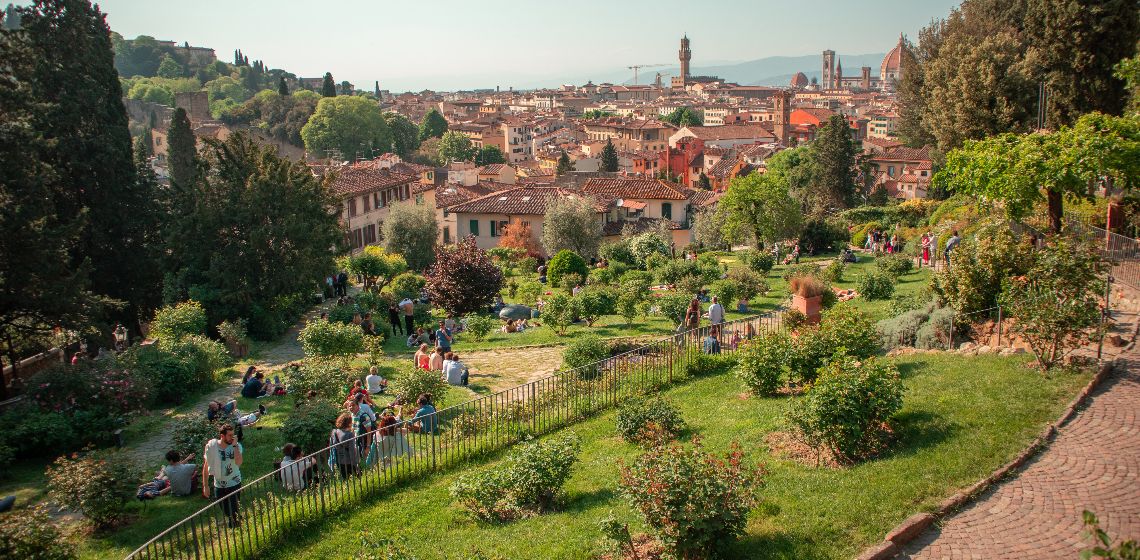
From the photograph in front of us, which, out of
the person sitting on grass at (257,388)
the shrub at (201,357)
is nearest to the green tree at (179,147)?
the shrub at (201,357)

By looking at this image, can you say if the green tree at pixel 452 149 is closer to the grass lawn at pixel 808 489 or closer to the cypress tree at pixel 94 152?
the cypress tree at pixel 94 152

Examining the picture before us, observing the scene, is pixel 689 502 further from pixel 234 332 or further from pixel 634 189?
pixel 634 189

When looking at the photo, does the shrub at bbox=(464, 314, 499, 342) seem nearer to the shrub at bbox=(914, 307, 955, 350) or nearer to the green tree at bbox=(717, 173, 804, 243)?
the shrub at bbox=(914, 307, 955, 350)

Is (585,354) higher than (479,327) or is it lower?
higher

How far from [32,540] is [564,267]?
80.4 feet

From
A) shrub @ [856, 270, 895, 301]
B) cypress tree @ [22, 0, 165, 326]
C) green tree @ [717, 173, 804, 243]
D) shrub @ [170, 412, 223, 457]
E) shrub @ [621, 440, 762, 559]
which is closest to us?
shrub @ [621, 440, 762, 559]

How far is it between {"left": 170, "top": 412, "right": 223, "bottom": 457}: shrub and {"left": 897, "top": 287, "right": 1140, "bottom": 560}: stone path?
10242mm

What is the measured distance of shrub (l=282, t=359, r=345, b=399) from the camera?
1476 centimetres

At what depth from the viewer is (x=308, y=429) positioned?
1202 centimetres

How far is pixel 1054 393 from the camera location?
1081cm

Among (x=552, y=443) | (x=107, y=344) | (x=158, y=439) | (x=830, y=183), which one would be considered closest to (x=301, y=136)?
(x=830, y=183)

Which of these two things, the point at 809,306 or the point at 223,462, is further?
the point at 809,306

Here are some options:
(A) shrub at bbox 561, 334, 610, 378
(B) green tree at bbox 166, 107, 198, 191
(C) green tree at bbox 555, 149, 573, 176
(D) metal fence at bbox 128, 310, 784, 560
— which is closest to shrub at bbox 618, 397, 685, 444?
(D) metal fence at bbox 128, 310, 784, 560

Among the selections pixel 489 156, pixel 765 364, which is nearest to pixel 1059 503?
pixel 765 364
